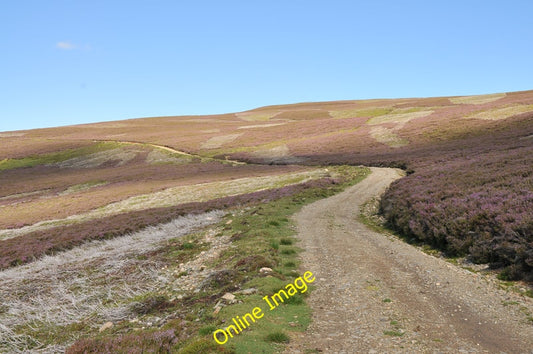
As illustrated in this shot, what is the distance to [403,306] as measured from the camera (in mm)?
10867

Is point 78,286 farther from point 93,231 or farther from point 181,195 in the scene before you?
point 181,195

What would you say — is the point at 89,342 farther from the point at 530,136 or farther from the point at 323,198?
the point at 530,136

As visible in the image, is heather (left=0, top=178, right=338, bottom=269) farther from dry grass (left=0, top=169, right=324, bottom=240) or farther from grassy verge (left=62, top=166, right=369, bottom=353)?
grassy verge (left=62, top=166, right=369, bottom=353)

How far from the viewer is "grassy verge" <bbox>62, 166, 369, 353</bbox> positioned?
914cm

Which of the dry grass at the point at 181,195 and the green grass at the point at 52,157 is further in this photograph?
the green grass at the point at 52,157

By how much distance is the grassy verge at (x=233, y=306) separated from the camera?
30.0 ft

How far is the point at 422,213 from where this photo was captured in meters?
20.0

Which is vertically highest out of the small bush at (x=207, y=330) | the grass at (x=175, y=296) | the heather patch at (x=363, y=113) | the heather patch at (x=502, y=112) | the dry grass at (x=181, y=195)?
the heather patch at (x=363, y=113)

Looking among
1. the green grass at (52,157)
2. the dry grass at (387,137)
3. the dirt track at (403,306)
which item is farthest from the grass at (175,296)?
the green grass at (52,157)

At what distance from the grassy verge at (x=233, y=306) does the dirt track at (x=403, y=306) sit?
0.74 meters

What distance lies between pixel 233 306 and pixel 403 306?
5294 mm

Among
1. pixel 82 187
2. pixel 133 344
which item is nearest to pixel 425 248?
pixel 133 344

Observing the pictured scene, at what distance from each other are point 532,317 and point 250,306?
8.06m

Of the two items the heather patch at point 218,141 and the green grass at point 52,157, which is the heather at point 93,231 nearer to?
the heather patch at point 218,141
